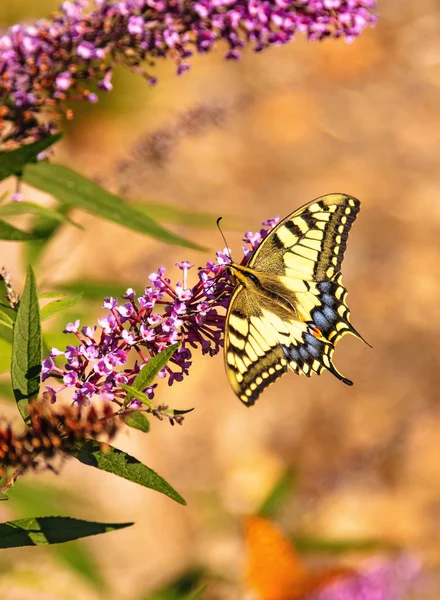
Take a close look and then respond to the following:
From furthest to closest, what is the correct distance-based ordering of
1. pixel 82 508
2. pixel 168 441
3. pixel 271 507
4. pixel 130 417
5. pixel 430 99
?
1. pixel 430 99
2. pixel 168 441
3. pixel 82 508
4. pixel 271 507
5. pixel 130 417

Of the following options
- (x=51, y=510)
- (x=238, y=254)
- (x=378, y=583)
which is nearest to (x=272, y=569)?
(x=378, y=583)

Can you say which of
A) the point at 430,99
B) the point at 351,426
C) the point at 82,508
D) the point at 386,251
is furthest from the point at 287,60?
the point at 82,508

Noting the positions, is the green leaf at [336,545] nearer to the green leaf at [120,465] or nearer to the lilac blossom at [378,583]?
the lilac blossom at [378,583]

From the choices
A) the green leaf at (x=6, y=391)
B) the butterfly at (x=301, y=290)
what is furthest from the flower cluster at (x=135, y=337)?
the green leaf at (x=6, y=391)

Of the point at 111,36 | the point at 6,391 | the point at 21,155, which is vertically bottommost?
the point at 6,391

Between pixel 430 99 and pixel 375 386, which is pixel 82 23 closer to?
pixel 375 386

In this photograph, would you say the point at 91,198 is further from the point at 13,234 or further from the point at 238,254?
the point at 238,254
